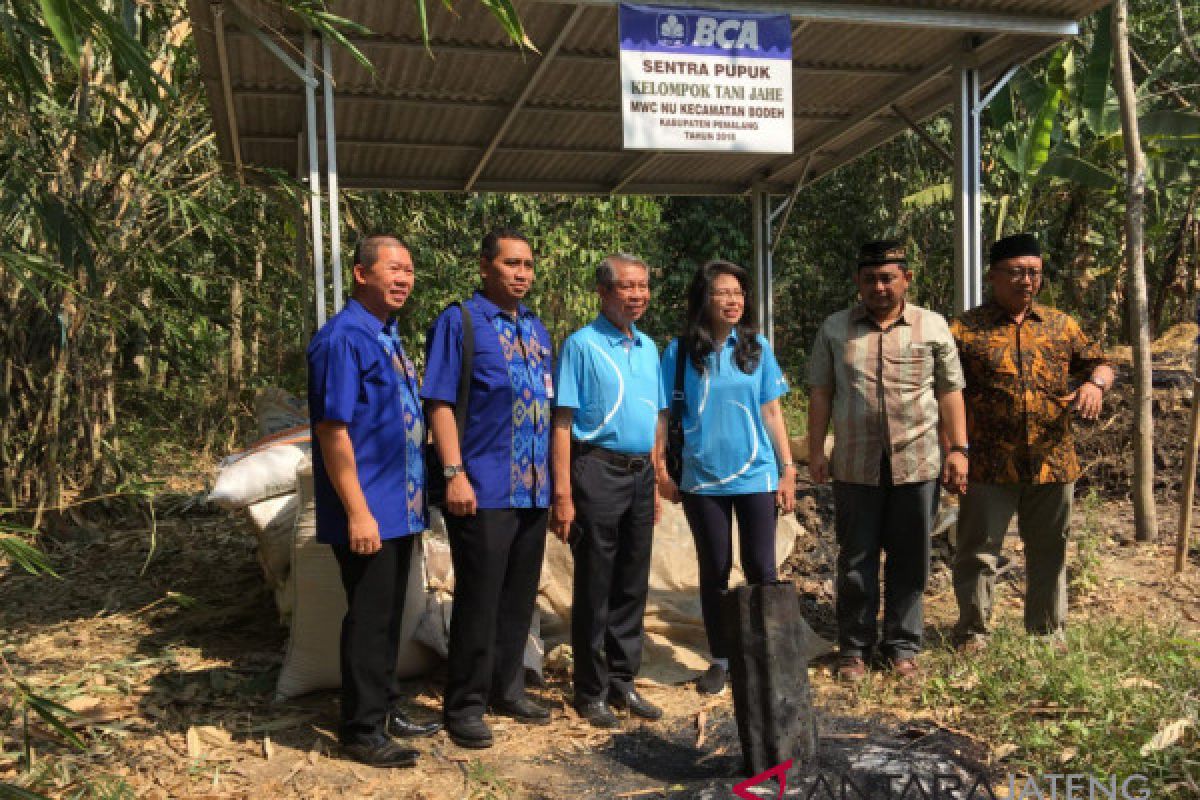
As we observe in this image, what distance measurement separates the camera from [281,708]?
395 centimetres

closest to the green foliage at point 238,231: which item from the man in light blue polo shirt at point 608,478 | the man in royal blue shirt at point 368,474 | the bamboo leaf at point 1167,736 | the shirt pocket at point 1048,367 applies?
the man in royal blue shirt at point 368,474

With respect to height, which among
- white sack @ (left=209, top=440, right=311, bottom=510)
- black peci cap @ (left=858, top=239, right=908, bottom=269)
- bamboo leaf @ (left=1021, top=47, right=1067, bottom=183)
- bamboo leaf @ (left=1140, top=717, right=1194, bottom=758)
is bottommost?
bamboo leaf @ (left=1140, top=717, right=1194, bottom=758)

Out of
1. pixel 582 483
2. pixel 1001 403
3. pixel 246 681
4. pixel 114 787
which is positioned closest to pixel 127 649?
pixel 246 681

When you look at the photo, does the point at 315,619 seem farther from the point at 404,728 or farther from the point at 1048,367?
the point at 1048,367

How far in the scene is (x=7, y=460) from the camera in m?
6.81

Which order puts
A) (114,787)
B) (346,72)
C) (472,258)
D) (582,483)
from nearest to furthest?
1. (114,787)
2. (582,483)
3. (346,72)
4. (472,258)

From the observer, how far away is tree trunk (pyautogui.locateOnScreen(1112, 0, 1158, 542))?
20.0 feet

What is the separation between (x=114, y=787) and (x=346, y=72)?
14.3 ft

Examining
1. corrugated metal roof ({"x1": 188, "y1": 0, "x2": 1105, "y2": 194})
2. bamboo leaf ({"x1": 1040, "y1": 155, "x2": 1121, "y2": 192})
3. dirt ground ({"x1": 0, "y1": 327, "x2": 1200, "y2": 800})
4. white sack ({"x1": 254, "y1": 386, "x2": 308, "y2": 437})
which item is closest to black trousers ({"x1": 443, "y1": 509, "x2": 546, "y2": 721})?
dirt ground ({"x1": 0, "y1": 327, "x2": 1200, "y2": 800})

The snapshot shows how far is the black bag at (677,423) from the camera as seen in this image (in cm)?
398

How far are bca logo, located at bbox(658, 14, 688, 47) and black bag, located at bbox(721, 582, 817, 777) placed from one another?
10.4 ft

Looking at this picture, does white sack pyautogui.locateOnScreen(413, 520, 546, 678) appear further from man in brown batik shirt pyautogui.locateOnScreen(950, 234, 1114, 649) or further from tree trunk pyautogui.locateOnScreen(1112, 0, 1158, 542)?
tree trunk pyautogui.locateOnScreen(1112, 0, 1158, 542)

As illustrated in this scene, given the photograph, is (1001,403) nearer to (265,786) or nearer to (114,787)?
(265,786)

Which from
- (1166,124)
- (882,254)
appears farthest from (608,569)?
(1166,124)
